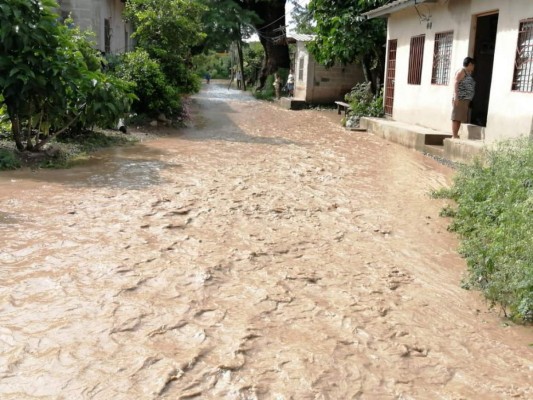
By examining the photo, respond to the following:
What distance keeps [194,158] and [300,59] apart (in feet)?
50.3

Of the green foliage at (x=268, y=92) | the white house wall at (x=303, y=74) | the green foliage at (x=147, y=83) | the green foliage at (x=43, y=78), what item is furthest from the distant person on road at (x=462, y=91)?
the green foliage at (x=268, y=92)

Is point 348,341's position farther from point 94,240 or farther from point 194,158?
point 194,158

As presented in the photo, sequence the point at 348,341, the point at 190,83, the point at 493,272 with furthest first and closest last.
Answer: the point at 190,83 < the point at 493,272 < the point at 348,341

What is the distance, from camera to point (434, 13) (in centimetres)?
1245

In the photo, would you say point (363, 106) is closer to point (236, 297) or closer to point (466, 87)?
point (466, 87)

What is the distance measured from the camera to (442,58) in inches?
479

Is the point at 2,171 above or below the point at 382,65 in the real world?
below

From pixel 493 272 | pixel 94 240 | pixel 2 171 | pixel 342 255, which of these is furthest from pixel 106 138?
pixel 493 272

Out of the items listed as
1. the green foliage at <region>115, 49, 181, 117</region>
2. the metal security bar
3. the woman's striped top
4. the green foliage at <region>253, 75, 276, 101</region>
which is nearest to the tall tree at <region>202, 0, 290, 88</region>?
the green foliage at <region>253, 75, 276, 101</region>

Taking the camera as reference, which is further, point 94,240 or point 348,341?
point 94,240

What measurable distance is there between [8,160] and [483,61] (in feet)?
32.0

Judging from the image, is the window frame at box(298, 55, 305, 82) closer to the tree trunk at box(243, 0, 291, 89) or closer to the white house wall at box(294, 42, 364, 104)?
the white house wall at box(294, 42, 364, 104)

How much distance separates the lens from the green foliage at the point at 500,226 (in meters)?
4.08

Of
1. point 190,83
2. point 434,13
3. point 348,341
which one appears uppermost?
point 434,13
